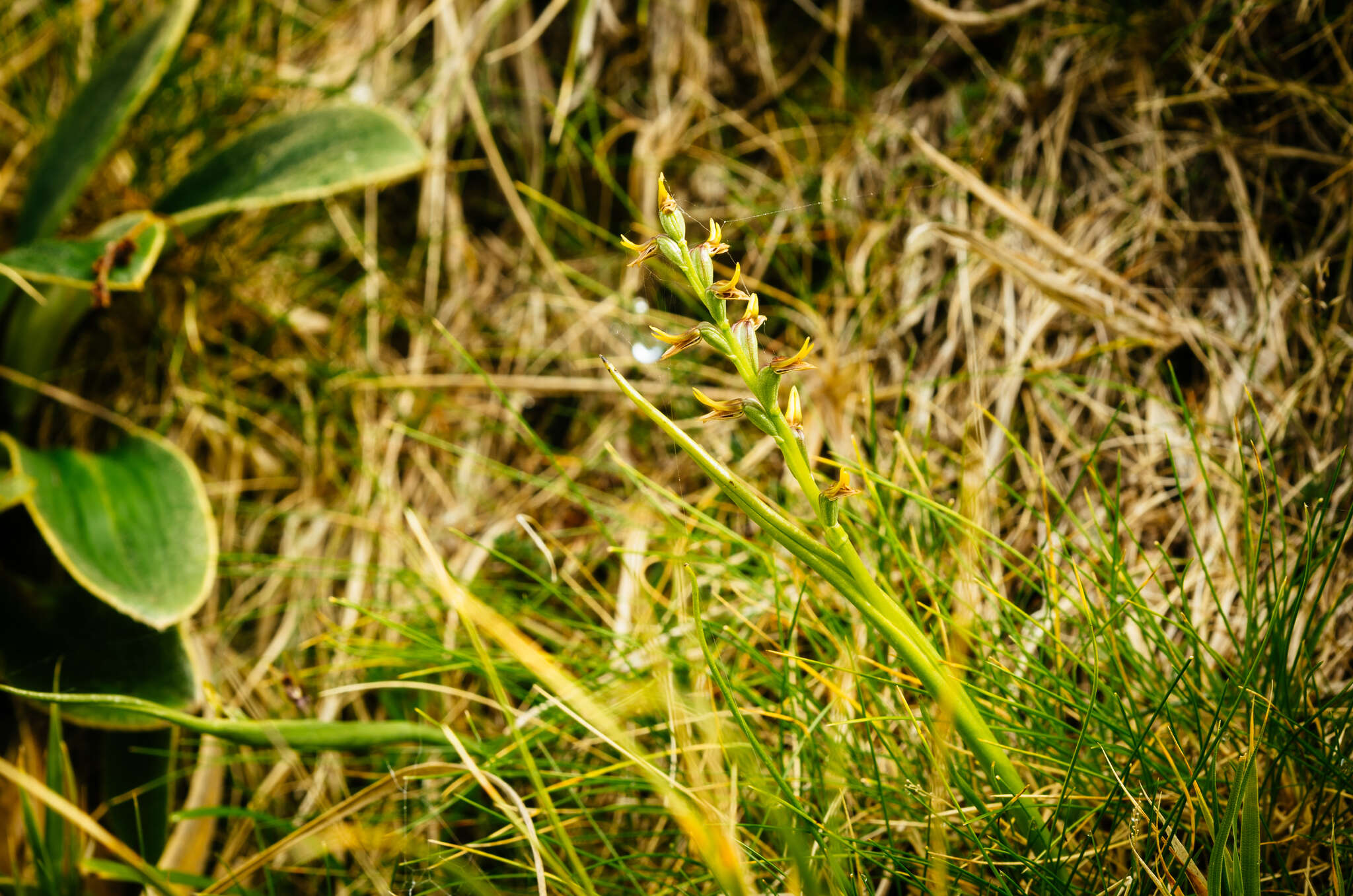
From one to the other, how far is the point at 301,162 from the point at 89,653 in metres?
0.71

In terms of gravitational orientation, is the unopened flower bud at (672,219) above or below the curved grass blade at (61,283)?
above

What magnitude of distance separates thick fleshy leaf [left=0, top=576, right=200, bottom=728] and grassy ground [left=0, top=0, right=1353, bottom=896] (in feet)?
0.33

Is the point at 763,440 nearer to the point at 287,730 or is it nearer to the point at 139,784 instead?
the point at 287,730

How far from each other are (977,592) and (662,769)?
37cm

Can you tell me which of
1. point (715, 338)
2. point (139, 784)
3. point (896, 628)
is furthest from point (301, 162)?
point (896, 628)

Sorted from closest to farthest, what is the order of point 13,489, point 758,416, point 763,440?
point 758,416 < point 13,489 < point 763,440

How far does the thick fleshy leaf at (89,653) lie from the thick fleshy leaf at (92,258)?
1.31ft

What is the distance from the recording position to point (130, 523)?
36.2 inches

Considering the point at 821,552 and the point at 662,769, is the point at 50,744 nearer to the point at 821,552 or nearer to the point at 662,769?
the point at 662,769

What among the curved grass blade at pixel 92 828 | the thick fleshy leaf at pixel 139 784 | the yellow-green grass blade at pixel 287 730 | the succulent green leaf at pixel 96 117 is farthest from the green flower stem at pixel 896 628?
the succulent green leaf at pixel 96 117

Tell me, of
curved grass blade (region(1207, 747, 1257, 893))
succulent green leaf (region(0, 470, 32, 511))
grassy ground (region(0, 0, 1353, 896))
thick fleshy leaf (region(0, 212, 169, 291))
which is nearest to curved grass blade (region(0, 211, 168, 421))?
thick fleshy leaf (region(0, 212, 169, 291))

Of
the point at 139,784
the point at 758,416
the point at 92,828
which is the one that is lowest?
the point at 139,784

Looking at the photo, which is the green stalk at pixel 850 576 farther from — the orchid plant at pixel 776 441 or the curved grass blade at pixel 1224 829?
the curved grass blade at pixel 1224 829

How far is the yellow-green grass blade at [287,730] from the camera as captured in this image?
60cm
